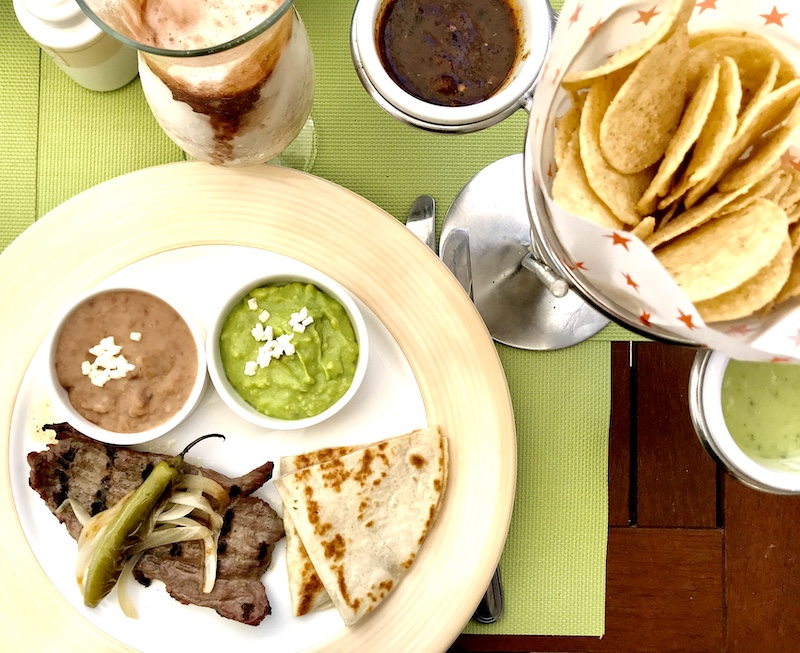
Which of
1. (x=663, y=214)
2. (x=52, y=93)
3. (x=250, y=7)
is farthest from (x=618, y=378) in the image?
(x=52, y=93)

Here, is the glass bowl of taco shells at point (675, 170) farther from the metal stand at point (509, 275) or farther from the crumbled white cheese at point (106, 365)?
the crumbled white cheese at point (106, 365)

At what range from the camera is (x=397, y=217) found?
1656 mm

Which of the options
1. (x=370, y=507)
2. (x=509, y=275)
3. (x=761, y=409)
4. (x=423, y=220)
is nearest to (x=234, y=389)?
(x=370, y=507)

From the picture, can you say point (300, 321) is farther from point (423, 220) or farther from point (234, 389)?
point (423, 220)

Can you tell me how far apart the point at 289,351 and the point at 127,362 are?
314 mm

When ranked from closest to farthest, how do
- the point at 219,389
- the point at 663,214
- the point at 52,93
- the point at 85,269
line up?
the point at 663,214 → the point at 219,389 → the point at 85,269 → the point at 52,93

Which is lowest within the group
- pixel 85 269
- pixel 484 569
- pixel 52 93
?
pixel 484 569

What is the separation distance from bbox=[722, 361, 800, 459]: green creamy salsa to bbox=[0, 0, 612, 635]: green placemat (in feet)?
0.93

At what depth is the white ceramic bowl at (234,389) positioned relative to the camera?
55.5 inches

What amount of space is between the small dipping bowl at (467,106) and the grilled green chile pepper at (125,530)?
83 cm

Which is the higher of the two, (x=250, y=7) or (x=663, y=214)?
(x=250, y=7)

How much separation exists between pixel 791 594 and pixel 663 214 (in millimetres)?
1138

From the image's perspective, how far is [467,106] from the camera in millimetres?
1243

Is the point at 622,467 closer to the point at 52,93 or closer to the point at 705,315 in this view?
the point at 705,315
